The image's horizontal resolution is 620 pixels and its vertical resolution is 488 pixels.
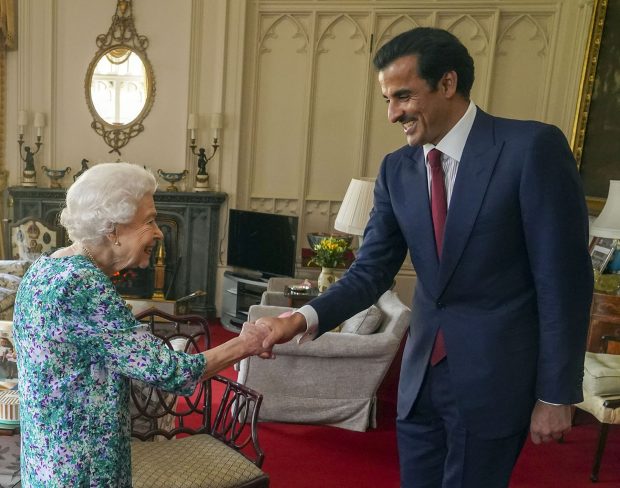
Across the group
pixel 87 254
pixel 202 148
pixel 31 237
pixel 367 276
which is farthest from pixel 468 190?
pixel 31 237

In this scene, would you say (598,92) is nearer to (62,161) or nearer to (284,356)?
(284,356)

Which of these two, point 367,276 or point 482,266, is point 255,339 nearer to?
point 367,276

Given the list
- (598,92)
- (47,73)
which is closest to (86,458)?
(598,92)

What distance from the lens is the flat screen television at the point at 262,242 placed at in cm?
518

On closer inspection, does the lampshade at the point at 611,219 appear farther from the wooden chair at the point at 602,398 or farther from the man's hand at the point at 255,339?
the man's hand at the point at 255,339

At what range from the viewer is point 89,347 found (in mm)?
1276

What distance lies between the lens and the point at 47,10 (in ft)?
18.3

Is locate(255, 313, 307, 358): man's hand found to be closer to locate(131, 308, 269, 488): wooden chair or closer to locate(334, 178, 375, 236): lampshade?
locate(131, 308, 269, 488): wooden chair

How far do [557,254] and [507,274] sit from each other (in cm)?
11

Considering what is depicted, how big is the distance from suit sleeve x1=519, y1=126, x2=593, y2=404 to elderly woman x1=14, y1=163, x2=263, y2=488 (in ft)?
2.61

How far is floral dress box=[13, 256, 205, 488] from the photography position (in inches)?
49.0

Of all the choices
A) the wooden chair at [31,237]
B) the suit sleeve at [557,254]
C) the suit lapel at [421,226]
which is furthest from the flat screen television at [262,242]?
the suit sleeve at [557,254]

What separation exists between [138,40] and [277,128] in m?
1.62

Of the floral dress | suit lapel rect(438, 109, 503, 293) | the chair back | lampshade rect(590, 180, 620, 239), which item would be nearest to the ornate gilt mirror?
the chair back
